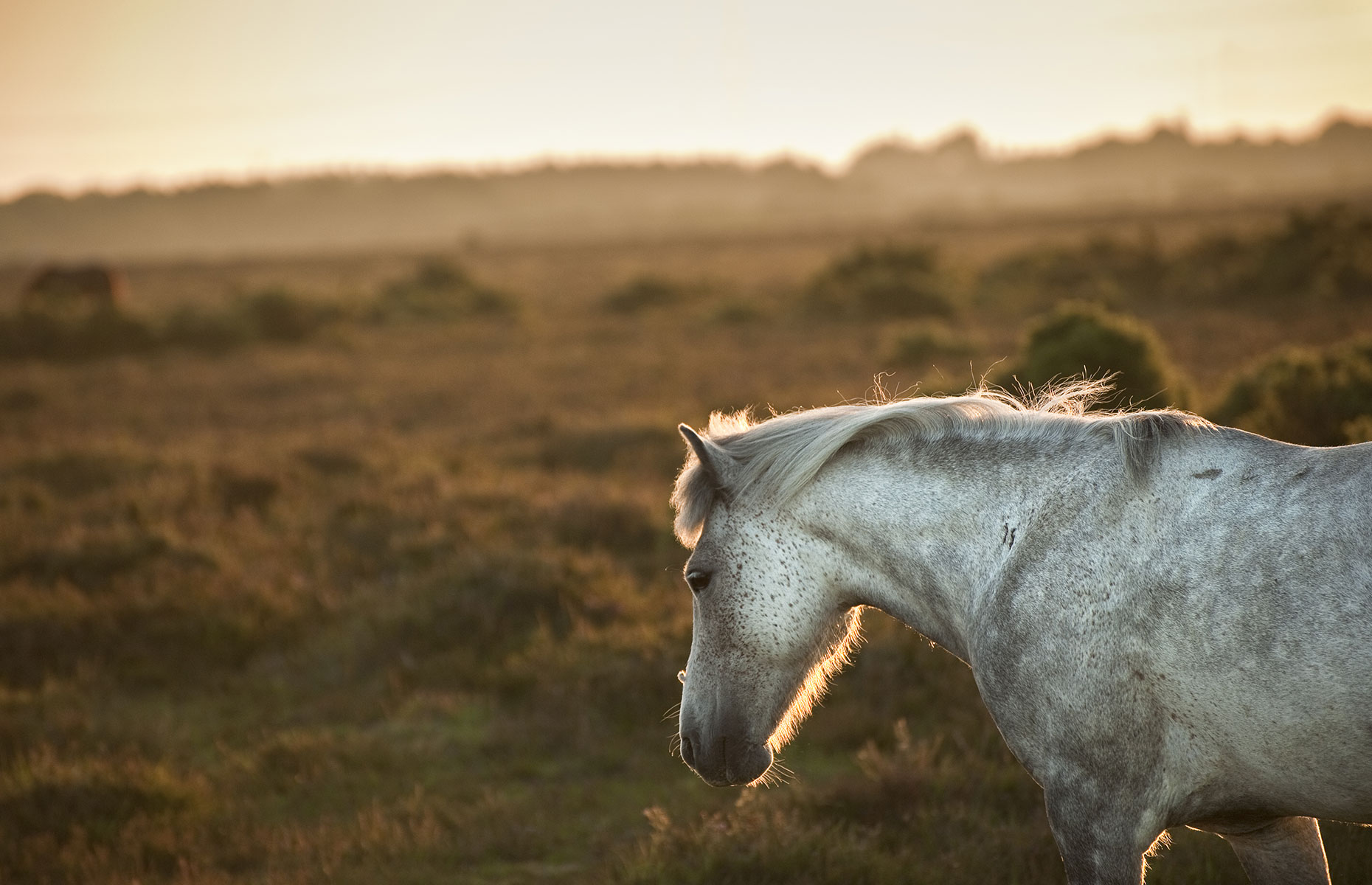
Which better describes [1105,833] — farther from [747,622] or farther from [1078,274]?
[1078,274]

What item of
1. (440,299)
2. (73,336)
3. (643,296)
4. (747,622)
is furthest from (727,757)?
(440,299)

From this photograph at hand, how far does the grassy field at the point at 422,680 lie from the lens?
4.60m

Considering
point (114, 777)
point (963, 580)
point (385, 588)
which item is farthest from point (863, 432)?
point (385, 588)

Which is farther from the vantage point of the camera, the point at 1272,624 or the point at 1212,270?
the point at 1212,270

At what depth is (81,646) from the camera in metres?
7.19

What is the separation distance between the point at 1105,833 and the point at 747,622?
1.08 m

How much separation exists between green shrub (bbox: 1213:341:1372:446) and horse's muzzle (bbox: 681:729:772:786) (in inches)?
238

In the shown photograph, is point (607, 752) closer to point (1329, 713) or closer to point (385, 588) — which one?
point (385, 588)

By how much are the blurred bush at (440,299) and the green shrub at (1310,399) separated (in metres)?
23.3

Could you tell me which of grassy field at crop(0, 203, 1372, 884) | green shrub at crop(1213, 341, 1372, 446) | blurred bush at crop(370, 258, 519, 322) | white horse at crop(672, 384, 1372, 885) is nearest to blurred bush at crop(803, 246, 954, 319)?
blurred bush at crop(370, 258, 519, 322)

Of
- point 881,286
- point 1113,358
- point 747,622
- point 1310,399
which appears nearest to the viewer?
point 747,622

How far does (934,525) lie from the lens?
9.34 ft

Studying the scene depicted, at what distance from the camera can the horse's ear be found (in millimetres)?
2910

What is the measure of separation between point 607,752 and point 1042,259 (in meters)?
28.9
